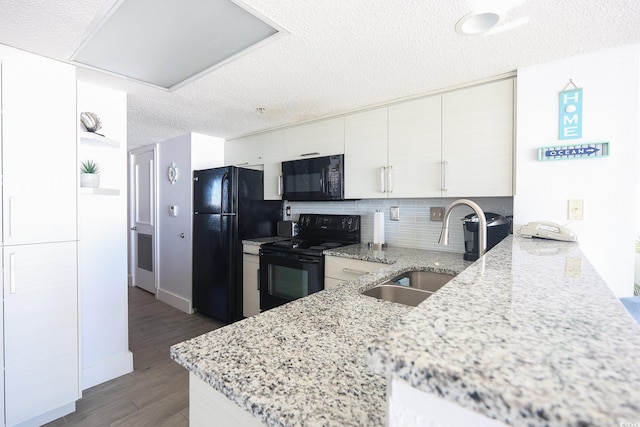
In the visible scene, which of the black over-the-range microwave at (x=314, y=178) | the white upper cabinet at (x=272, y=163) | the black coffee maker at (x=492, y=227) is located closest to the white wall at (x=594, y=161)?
the black coffee maker at (x=492, y=227)

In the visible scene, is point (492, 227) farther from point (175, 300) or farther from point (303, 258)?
point (175, 300)

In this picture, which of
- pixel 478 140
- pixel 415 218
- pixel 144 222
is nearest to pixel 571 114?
pixel 478 140

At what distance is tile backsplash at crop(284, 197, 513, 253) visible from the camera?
7.18 feet

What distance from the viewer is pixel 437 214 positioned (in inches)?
92.5

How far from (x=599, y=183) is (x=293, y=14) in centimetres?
180

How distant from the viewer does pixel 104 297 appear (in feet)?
6.82

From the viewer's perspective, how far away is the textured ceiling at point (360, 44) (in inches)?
47.7

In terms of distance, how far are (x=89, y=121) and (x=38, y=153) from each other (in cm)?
45

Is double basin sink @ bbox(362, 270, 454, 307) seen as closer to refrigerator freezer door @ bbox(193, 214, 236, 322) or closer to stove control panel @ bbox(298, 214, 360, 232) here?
stove control panel @ bbox(298, 214, 360, 232)

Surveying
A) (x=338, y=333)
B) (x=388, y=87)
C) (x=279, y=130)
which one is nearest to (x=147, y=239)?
(x=279, y=130)

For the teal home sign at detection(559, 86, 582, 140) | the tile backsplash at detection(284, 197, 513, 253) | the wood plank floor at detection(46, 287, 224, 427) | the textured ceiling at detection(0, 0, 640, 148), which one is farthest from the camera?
the tile backsplash at detection(284, 197, 513, 253)

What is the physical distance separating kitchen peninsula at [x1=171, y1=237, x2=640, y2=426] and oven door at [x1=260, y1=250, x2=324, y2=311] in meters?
1.30

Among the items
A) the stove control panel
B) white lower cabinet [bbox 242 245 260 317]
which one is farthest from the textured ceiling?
white lower cabinet [bbox 242 245 260 317]

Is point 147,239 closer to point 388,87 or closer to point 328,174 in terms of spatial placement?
point 328,174
